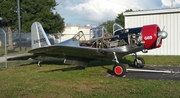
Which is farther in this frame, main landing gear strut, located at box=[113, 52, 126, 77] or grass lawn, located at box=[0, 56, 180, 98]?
main landing gear strut, located at box=[113, 52, 126, 77]

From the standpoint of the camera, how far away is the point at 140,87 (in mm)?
6215

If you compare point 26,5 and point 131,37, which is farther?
point 26,5

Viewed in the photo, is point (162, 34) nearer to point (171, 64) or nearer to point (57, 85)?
point (171, 64)

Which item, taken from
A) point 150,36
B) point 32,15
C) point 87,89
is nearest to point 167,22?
point 150,36

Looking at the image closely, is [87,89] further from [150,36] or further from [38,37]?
[38,37]

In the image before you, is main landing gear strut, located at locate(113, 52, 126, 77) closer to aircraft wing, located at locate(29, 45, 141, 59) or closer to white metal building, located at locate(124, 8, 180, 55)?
aircraft wing, located at locate(29, 45, 141, 59)

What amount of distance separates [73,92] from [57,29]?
36.7m

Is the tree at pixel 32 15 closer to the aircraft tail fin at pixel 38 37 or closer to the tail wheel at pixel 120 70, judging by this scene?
the aircraft tail fin at pixel 38 37

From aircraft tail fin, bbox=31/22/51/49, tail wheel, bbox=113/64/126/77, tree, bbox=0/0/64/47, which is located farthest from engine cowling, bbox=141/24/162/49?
tree, bbox=0/0/64/47

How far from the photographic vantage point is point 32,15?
1502 inches

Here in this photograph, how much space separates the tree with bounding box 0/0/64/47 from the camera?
3606 centimetres

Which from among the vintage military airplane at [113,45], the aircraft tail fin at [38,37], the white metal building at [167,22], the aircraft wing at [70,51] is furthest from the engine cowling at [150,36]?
the white metal building at [167,22]

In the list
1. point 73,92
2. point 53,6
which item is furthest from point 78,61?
point 53,6

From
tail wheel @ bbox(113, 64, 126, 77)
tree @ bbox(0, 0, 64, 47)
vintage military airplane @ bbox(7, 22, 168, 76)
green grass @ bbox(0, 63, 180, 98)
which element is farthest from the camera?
tree @ bbox(0, 0, 64, 47)
